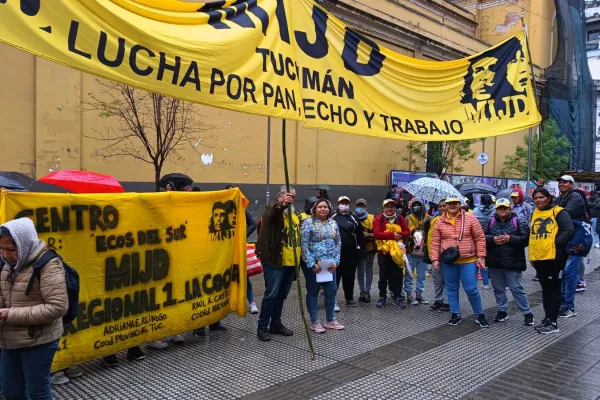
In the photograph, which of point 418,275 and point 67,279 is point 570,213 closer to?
point 418,275

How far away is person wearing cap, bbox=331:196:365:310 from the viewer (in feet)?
23.9

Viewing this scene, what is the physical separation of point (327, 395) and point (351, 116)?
2.48 meters

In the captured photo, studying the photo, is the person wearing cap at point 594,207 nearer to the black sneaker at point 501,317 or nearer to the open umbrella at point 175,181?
the black sneaker at point 501,317

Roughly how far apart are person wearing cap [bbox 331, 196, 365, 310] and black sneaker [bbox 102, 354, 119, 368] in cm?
338

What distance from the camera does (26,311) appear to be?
9.40 feet

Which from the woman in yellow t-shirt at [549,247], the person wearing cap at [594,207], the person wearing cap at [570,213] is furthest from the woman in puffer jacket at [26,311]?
the person wearing cap at [594,207]

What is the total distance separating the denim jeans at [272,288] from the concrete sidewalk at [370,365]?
0.30 meters

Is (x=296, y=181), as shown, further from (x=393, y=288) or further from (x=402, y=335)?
(x=402, y=335)

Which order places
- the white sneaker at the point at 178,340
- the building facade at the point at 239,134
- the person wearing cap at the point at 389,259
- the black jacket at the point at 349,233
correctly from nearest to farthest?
the white sneaker at the point at 178,340 → the black jacket at the point at 349,233 → the person wearing cap at the point at 389,259 → the building facade at the point at 239,134

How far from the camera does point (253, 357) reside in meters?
5.13

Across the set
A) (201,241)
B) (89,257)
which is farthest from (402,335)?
(89,257)

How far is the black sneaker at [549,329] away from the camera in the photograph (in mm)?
6203

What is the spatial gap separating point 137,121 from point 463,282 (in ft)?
29.1

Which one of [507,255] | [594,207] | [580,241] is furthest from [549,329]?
[594,207]
